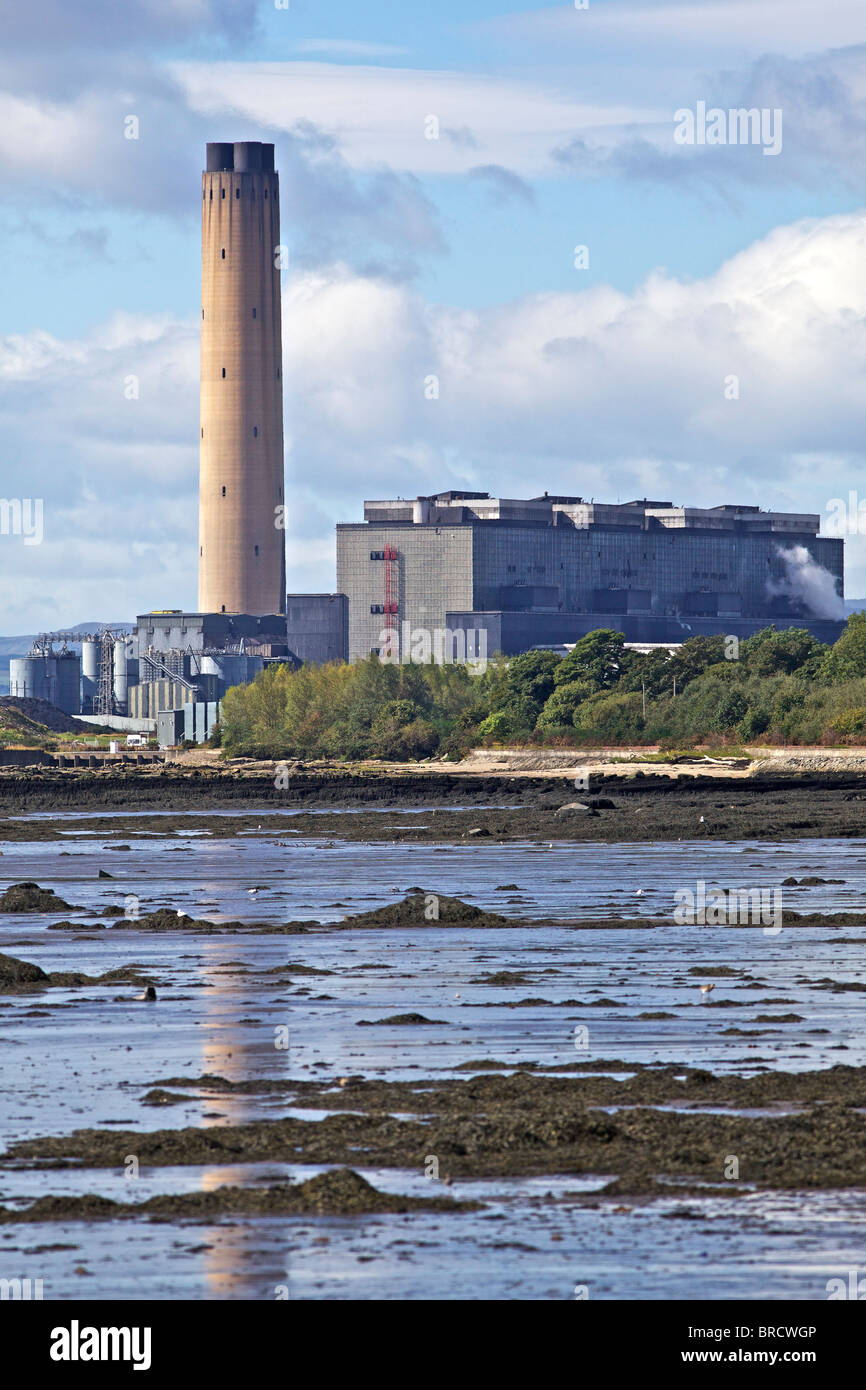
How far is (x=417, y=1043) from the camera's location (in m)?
27.5

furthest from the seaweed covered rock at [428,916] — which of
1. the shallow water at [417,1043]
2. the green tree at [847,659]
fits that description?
the green tree at [847,659]

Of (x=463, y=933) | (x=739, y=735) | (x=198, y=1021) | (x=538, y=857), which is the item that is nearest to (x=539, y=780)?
(x=739, y=735)

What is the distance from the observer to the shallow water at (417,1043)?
16.3 metres

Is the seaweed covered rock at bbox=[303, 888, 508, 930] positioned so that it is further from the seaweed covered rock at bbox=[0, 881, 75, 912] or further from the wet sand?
the wet sand

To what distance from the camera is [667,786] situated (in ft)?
401

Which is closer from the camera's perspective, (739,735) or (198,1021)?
(198,1021)

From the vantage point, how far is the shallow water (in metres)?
16.3

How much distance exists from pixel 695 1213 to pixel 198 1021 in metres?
13.2

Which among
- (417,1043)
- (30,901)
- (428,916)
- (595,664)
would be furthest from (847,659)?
(417,1043)

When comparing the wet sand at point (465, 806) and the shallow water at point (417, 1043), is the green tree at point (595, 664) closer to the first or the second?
the wet sand at point (465, 806)

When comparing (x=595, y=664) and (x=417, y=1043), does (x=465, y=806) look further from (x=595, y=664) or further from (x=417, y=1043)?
(x=417, y=1043)

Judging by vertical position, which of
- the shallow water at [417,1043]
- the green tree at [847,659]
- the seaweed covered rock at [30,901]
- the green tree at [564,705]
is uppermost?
the green tree at [847,659]

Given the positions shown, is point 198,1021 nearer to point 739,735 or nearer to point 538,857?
point 538,857

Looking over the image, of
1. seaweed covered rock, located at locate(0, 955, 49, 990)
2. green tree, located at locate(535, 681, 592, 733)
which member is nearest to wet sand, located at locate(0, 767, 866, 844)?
green tree, located at locate(535, 681, 592, 733)
